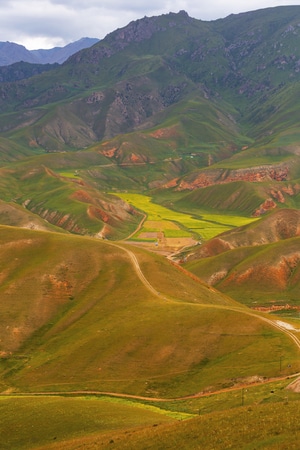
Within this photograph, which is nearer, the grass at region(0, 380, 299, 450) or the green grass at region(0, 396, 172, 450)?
the grass at region(0, 380, 299, 450)

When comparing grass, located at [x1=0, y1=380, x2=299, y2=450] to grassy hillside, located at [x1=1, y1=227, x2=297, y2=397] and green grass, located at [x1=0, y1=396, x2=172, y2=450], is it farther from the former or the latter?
grassy hillside, located at [x1=1, y1=227, x2=297, y2=397]

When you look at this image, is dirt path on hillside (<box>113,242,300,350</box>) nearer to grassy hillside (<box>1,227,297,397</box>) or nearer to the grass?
grassy hillside (<box>1,227,297,397</box>)

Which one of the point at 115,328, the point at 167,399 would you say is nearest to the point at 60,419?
the point at 167,399

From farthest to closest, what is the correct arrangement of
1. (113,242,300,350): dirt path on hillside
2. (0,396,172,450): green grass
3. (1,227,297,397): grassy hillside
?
1. (113,242,300,350): dirt path on hillside
2. (1,227,297,397): grassy hillside
3. (0,396,172,450): green grass

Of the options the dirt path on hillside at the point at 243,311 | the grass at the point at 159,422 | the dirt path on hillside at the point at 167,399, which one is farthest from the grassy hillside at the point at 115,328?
the grass at the point at 159,422

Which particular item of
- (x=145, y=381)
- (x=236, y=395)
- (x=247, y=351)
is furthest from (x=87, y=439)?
(x=247, y=351)

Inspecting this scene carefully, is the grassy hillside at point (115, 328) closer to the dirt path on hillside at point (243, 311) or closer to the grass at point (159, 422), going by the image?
the dirt path on hillside at point (243, 311)

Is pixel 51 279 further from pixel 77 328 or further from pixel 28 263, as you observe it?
pixel 77 328

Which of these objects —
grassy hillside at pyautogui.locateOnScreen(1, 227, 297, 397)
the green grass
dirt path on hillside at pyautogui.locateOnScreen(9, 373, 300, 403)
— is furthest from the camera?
grassy hillside at pyautogui.locateOnScreen(1, 227, 297, 397)

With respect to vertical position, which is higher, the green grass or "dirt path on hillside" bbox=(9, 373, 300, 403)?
the green grass

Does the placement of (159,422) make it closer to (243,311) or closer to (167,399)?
(167,399)

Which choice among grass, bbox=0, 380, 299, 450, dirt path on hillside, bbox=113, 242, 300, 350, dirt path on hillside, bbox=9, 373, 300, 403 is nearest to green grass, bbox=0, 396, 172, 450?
grass, bbox=0, 380, 299, 450
